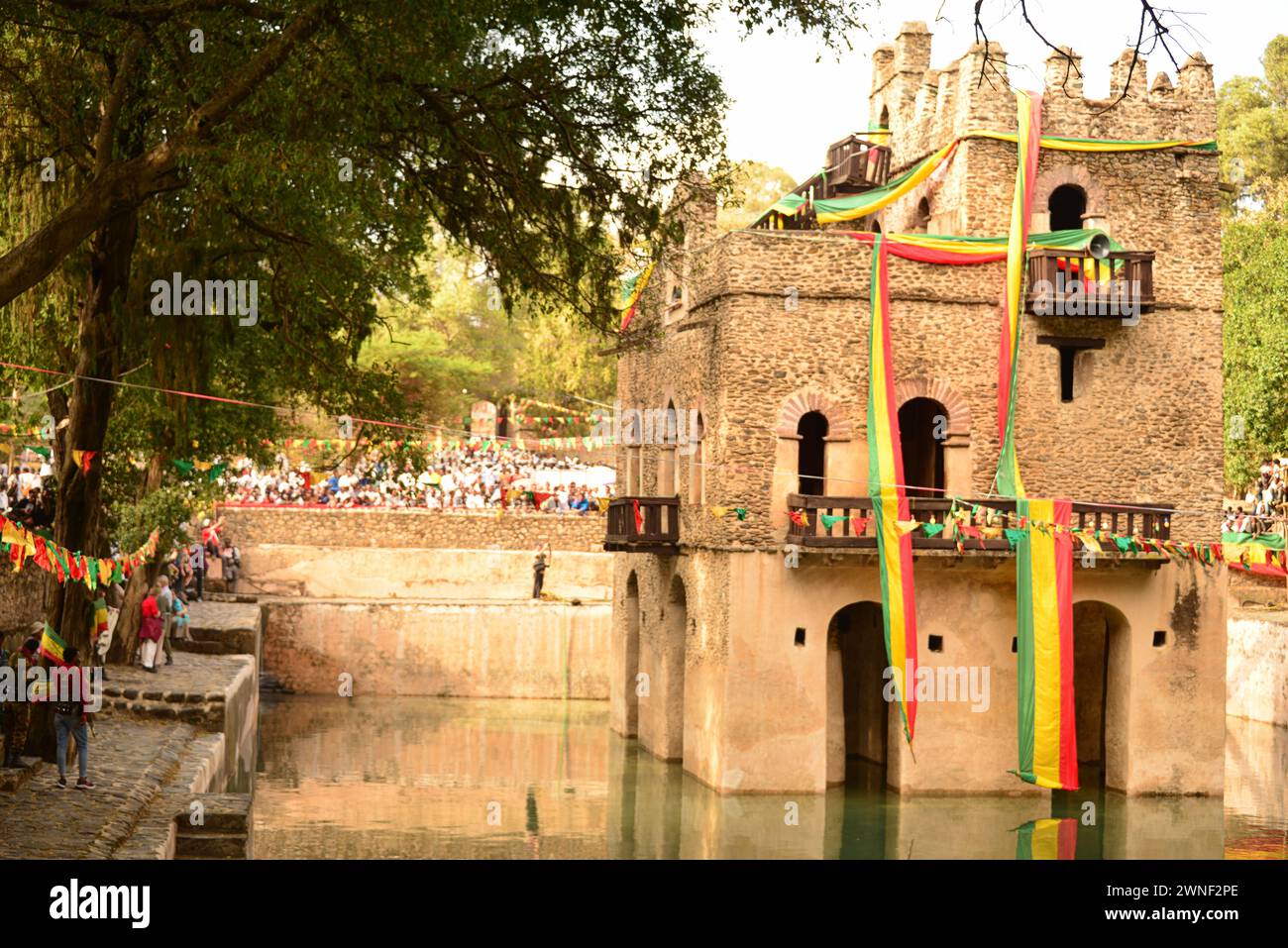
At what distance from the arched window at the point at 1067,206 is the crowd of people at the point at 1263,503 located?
604 inches

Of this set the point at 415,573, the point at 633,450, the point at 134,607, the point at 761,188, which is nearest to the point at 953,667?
the point at 633,450

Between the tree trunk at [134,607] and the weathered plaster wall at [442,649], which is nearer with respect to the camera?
the tree trunk at [134,607]

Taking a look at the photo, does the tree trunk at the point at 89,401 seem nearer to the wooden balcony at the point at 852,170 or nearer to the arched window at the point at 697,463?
the arched window at the point at 697,463

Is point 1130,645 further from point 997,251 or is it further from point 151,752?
point 151,752

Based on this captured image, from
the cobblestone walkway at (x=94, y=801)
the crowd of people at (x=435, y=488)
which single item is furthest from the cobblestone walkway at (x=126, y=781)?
the crowd of people at (x=435, y=488)

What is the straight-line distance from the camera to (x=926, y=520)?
87.9ft

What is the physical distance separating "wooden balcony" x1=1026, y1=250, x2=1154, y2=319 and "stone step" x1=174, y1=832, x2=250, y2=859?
51.3ft

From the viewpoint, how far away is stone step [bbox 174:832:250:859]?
17.6 metres

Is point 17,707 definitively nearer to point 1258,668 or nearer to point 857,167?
point 857,167

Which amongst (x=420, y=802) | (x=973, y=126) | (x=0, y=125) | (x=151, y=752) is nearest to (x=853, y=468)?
(x=973, y=126)

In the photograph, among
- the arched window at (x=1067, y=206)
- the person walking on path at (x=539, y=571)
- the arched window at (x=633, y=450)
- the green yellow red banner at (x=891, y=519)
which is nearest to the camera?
the green yellow red banner at (x=891, y=519)

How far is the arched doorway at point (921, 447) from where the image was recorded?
29250 mm

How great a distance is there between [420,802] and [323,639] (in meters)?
14.1

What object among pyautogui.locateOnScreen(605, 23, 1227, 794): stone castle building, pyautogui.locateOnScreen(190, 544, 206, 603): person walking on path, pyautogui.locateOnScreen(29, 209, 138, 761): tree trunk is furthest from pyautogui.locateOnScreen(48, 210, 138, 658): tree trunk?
pyautogui.locateOnScreen(190, 544, 206, 603): person walking on path
